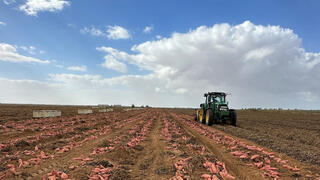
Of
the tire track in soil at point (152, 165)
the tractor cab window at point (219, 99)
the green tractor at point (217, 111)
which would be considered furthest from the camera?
the tractor cab window at point (219, 99)

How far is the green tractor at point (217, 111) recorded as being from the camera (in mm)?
18547

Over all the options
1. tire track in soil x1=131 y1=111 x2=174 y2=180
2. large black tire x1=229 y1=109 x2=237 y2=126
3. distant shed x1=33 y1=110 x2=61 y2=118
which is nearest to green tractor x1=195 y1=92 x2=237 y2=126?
large black tire x1=229 y1=109 x2=237 y2=126

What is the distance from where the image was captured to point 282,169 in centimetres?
608

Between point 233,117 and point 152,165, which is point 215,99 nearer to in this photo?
point 233,117

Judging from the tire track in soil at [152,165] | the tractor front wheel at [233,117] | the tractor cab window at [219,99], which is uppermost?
the tractor cab window at [219,99]

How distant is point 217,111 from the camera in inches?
736

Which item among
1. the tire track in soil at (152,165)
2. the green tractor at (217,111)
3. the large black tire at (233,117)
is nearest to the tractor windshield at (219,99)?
the green tractor at (217,111)

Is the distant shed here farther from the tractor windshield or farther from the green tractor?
the tractor windshield

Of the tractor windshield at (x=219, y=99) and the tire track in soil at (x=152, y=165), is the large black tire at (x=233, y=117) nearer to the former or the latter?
the tractor windshield at (x=219, y=99)

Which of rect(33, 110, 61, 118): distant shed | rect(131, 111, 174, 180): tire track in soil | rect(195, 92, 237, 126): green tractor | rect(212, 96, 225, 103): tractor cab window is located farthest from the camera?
rect(33, 110, 61, 118): distant shed

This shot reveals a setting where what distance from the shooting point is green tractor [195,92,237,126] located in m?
18.5

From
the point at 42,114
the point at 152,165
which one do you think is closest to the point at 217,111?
the point at 152,165

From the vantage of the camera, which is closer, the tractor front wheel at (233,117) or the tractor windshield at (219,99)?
the tractor front wheel at (233,117)

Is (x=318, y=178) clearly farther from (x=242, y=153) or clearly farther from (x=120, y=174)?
(x=120, y=174)
